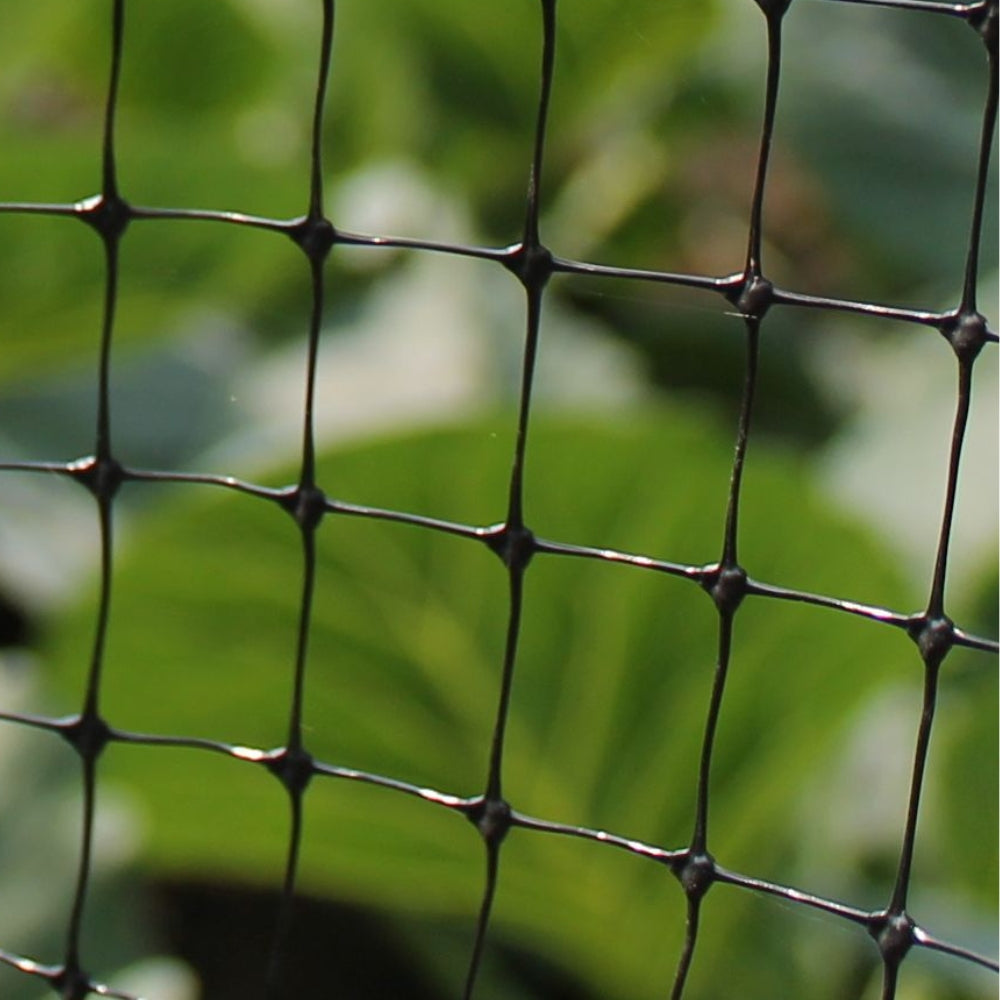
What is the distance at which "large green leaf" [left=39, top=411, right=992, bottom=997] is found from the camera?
0.99 metres

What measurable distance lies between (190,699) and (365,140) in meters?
0.74

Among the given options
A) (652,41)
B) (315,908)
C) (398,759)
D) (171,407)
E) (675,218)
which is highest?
(652,41)

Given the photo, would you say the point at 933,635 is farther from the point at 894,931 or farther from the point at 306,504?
the point at 306,504

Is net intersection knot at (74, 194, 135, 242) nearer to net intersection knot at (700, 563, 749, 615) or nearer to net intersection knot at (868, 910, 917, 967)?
net intersection knot at (700, 563, 749, 615)

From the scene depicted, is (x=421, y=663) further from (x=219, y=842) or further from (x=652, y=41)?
(x=652, y=41)

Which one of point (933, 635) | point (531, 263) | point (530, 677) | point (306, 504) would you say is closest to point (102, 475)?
point (306, 504)

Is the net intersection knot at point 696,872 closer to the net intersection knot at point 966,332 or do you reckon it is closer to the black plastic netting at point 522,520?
the black plastic netting at point 522,520

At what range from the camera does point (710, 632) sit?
1061 millimetres

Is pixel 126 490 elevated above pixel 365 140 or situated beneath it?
situated beneath

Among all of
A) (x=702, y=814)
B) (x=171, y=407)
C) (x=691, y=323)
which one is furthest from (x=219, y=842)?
(x=691, y=323)

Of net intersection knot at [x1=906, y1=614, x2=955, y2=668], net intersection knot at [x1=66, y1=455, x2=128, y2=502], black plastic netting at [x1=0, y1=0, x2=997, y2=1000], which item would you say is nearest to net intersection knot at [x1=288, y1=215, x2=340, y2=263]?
black plastic netting at [x1=0, y1=0, x2=997, y2=1000]

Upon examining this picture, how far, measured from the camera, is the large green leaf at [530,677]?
0.99 metres

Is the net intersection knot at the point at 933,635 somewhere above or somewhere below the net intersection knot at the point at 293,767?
above

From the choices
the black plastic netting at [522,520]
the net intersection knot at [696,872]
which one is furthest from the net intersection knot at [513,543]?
the net intersection knot at [696,872]
